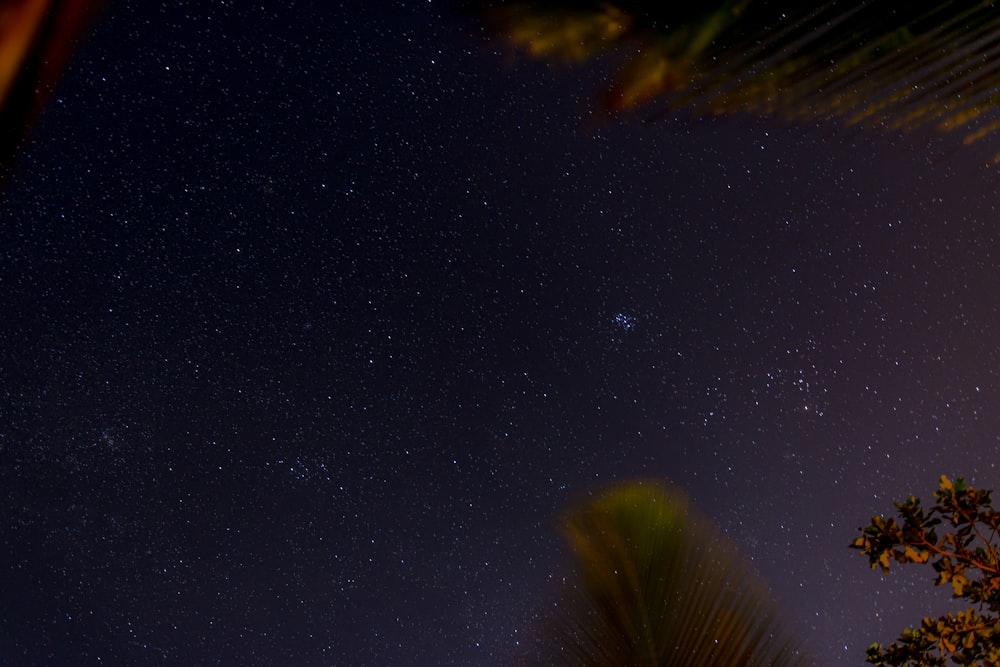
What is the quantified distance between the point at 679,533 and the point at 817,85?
3.88 ft

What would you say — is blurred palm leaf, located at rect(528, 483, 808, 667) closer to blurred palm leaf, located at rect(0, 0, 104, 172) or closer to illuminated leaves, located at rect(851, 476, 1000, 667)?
illuminated leaves, located at rect(851, 476, 1000, 667)

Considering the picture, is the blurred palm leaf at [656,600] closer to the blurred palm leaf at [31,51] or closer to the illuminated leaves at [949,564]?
the illuminated leaves at [949,564]

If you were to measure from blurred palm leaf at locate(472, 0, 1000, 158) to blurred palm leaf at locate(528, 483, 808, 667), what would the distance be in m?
1.14

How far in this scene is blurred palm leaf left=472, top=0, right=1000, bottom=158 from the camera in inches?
36.9

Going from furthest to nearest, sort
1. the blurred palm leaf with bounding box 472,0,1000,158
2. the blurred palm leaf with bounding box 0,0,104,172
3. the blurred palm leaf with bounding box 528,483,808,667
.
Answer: the blurred palm leaf with bounding box 528,483,808,667
the blurred palm leaf with bounding box 472,0,1000,158
the blurred palm leaf with bounding box 0,0,104,172

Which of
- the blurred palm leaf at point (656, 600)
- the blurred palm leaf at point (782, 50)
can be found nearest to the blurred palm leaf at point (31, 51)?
the blurred palm leaf at point (782, 50)

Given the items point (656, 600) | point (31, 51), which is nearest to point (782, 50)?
point (31, 51)

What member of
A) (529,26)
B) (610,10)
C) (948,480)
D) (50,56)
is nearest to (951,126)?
(610,10)

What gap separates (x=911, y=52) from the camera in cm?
95

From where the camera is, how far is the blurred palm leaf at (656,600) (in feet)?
5.33

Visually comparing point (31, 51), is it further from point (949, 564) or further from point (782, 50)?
point (949, 564)

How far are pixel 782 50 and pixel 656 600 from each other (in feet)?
4.21

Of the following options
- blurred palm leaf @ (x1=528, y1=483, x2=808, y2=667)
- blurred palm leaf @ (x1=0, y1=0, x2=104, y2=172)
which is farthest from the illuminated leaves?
blurred palm leaf @ (x1=0, y1=0, x2=104, y2=172)

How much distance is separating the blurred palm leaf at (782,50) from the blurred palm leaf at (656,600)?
3.75 ft
